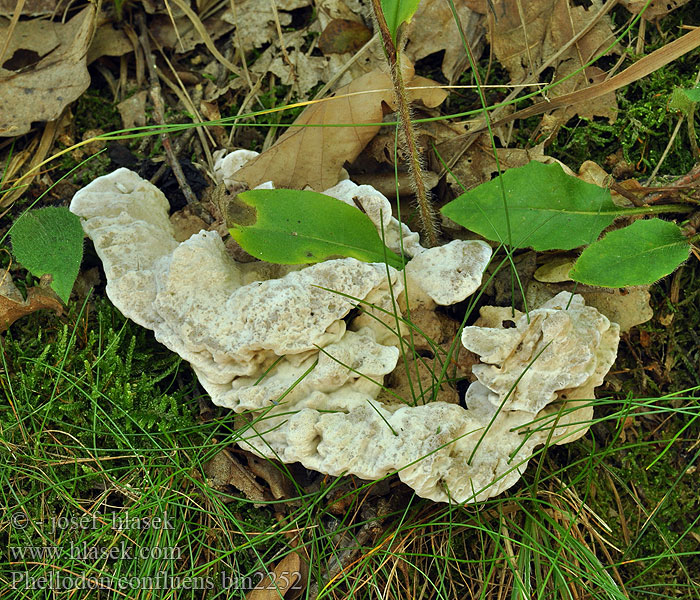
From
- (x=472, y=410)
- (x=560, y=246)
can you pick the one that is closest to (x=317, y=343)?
(x=472, y=410)

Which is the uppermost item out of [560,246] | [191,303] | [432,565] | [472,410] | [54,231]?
[54,231]

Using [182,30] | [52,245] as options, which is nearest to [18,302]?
[52,245]

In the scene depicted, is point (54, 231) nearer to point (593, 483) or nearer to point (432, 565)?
point (432, 565)

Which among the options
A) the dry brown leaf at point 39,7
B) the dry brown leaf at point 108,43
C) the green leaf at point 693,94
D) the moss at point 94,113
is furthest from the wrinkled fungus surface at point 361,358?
the dry brown leaf at point 39,7

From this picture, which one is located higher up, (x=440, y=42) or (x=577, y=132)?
(x=440, y=42)

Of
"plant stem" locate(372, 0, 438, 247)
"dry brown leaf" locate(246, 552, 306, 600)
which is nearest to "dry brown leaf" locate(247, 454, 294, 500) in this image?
"dry brown leaf" locate(246, 552, 306, 600)

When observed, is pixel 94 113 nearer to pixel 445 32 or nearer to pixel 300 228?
pixel 300 228

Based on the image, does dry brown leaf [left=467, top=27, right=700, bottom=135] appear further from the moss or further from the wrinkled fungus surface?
the moss
